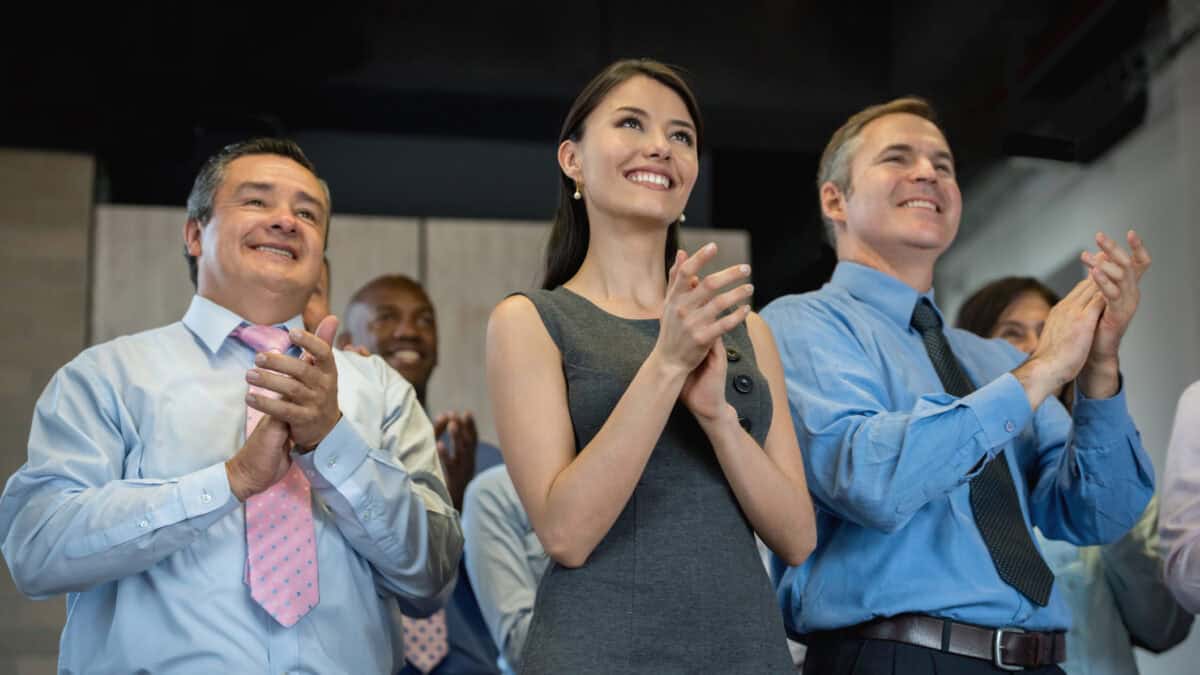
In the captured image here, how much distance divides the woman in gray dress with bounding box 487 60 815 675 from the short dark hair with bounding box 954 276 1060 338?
141cm

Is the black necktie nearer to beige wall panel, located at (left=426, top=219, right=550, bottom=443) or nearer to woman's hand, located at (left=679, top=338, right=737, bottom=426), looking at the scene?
woman's hand, located at (left=679, top=338, right=737, bottom=426)

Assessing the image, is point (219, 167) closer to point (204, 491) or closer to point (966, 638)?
point (204, 491)

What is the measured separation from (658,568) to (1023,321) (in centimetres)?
176

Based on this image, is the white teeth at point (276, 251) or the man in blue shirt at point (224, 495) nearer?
the man in blue shirt at point (224, 495)

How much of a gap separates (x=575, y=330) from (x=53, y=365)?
2889 millimetres

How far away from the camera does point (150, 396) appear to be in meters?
2.00

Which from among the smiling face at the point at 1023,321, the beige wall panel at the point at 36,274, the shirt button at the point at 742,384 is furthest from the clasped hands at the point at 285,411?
the beige wall panel at the point at 36,274

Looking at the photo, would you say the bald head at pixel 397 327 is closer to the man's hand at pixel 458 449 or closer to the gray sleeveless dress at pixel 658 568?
the man's hand at pixel 458 449

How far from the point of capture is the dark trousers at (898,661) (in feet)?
6.36

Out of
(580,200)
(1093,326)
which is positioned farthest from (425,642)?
(1093,326)

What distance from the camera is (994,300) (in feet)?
10.5

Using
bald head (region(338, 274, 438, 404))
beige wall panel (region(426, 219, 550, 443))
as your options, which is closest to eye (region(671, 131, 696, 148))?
bald head (region(338, 274, 438, 404))

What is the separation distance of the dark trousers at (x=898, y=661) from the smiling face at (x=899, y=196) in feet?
2.20

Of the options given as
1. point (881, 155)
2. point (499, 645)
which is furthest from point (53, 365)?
point (881, 155)
